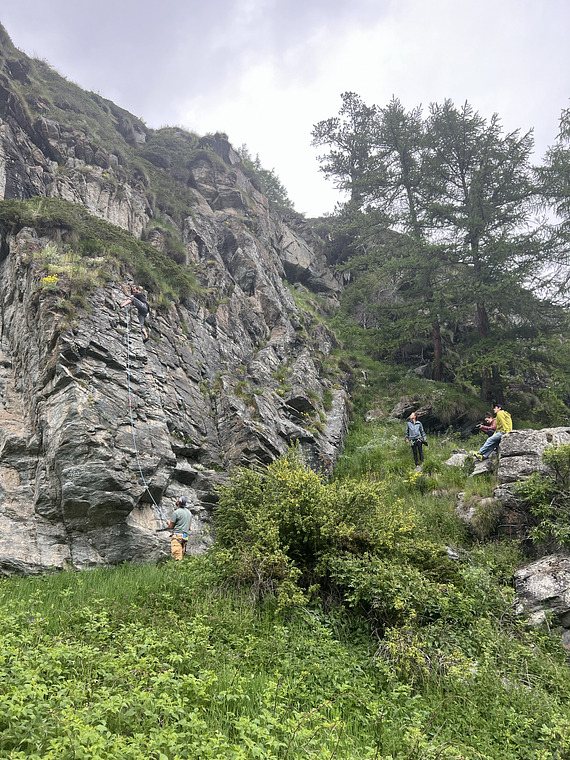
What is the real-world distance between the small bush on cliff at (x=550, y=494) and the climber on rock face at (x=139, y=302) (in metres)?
10.4

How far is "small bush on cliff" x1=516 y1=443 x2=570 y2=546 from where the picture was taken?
7398 millimetres

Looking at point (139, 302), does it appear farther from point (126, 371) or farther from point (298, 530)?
point (298, 530)

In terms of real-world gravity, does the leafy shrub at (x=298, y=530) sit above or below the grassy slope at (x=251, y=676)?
above

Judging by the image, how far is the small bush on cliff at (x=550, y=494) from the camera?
7.40 m

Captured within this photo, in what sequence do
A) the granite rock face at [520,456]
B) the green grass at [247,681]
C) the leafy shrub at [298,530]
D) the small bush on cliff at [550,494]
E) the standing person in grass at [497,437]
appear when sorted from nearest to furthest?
the green grass at [247,681] < the leafy shrub at [298,530] < the small bush on cliff at [550,494] < the granite rock face at [520,456] < the standing person in grass at [497,437]

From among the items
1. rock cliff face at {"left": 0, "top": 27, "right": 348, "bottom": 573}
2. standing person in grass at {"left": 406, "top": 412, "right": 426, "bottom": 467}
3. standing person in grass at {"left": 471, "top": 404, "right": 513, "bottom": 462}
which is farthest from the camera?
standing person in grass at {"left": 406, "top": 412, "right": 426, "bottom": 467}

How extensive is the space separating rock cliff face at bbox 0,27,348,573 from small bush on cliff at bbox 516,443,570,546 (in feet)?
20.4

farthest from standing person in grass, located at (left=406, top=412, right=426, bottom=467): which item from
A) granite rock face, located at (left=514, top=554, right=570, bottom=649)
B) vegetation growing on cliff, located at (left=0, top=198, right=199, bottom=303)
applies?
vegetation growing on cliff, located at (left=0, top=198, right=199, bottom=303)

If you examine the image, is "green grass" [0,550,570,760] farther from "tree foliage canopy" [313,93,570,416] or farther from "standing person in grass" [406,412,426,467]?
"tree foliage canopy" [313,93,570,416]

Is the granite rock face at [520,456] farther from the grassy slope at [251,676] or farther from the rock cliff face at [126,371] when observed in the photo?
the rock cliff face at [126,371]

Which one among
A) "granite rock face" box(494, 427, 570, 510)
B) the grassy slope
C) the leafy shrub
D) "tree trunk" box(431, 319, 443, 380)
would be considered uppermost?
"tree trunk" box(431, 319, 443, 380)

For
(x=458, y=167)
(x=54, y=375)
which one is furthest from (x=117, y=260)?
(x=458, y=167)

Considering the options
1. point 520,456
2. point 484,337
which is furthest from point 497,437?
point 484,337

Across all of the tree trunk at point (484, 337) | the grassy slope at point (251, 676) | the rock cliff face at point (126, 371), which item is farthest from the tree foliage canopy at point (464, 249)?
the grassy slope at point (251, 676)
